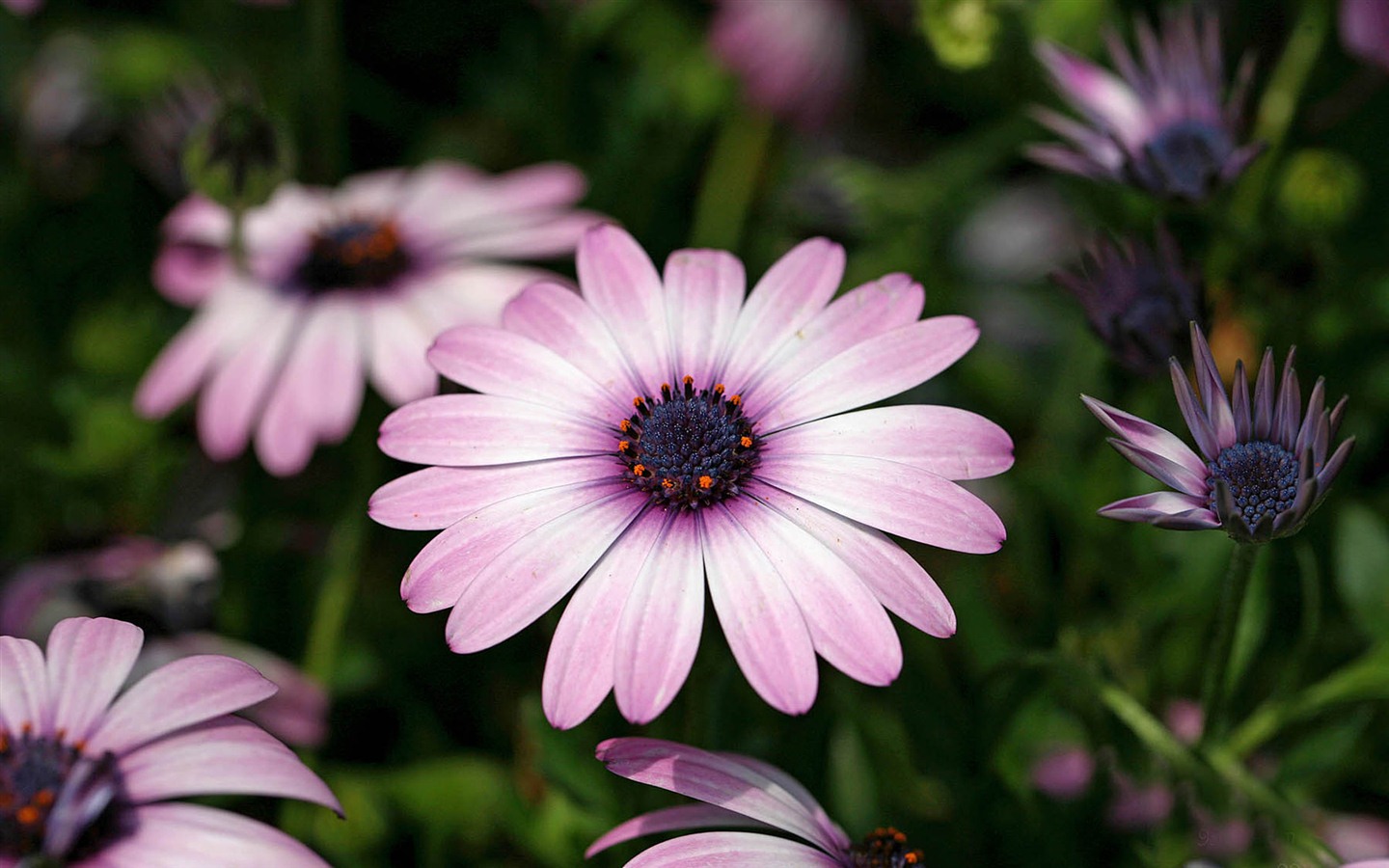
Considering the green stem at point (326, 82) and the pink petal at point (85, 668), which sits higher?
the green stem at point (326, 82)

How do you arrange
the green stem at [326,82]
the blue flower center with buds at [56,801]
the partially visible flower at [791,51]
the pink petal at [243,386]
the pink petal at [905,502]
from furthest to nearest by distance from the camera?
the partially visible flower at [791,51] < the green stem at [326,82] < the pink petal at [243,386] < the pink petal at [905,502] < the blue flower center with buds at [56,801]

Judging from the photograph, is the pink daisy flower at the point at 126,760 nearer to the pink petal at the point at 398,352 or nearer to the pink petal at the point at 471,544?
the pink petal at the point at 471,544

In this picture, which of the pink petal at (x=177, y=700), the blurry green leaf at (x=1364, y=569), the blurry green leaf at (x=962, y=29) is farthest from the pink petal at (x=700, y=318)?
the blurry green leaf at (x=1364, y=569)

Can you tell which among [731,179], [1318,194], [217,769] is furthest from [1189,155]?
[217,769]

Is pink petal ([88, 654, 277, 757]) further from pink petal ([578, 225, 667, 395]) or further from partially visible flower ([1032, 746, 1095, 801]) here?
partially visible flower ([1032, 746, 1095, 801])

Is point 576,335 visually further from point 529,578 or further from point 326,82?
point 326,82

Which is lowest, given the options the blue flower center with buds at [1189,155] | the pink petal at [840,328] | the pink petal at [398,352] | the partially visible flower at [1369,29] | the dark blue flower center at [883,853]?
the dark blue flower center at [883,853]
